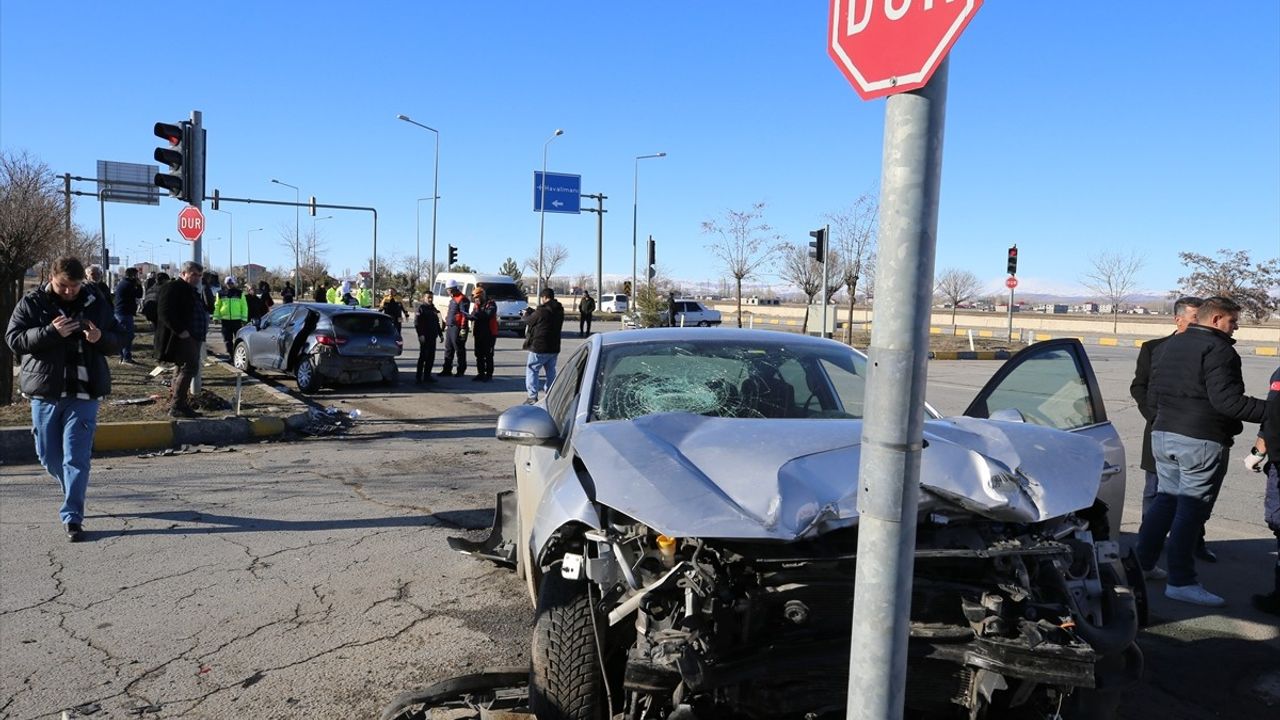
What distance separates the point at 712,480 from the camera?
3047 mm

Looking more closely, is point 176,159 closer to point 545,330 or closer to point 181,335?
point 181,335

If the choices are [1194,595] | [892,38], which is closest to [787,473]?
[892,38]

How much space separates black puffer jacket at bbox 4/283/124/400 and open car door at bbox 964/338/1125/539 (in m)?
5.46

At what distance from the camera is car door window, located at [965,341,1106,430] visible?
181 inches

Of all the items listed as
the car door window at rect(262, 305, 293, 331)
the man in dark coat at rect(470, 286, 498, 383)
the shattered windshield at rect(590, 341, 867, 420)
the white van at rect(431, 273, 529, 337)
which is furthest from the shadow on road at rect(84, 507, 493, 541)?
the white van at rect(431, 273, 529, 337)

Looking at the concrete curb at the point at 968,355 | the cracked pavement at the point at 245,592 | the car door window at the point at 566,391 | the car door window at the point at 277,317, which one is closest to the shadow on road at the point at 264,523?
the cracked pavement at the point at 245,592

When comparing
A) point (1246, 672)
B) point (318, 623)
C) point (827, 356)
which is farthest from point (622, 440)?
point (1246, 672)

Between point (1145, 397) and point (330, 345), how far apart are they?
11117mm

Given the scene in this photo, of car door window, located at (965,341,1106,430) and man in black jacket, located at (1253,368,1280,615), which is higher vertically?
car door window, located at (965,341,1106,430)

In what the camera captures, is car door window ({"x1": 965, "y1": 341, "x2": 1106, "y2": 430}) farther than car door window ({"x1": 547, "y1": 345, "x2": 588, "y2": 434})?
Yes

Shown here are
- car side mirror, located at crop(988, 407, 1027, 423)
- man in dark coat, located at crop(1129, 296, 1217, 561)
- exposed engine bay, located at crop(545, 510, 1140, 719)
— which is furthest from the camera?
man in dark coat, located at crop(1129, 296, 1217, 561)

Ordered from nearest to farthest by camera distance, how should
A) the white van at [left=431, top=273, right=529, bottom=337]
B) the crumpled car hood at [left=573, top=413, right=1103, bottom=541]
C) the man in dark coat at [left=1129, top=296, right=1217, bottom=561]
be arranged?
1. the crumpled car hood at [left=573, top=413, right=1103, bottom=541]
2. the man in dark coat at [left=1129, top=296, right=1217, bottom=561]
3. the white van at [left=431, top=273, right=529, bottom=337]

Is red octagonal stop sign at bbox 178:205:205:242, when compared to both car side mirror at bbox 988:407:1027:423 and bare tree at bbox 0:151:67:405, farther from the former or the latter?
car side mirror at bbox 988:407:1027:423

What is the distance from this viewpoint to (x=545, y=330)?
12906 millimetres
